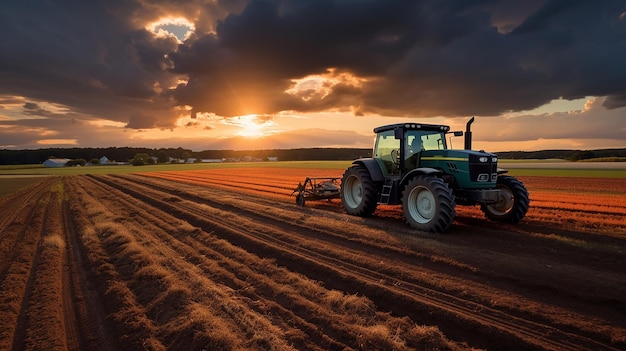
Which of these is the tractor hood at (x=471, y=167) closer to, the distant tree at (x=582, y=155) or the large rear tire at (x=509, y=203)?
the large rear tire at (x=509, y=203)

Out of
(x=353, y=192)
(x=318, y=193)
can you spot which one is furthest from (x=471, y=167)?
(x=318, y=193)

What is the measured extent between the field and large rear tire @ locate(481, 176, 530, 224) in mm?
387

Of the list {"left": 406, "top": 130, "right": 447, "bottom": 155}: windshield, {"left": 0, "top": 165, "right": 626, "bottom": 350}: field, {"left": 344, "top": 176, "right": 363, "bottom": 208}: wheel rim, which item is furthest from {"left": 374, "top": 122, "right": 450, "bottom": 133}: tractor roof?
{"left": 0, "top": 165, "right": 626, "bottom": 350}: field

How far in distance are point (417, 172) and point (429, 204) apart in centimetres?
84

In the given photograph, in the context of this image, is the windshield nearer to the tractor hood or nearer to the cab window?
the cab window

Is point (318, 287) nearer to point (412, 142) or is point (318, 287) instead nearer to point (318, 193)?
point (412, 142)

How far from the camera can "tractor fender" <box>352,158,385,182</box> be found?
35.1 ft

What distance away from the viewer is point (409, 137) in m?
10.1

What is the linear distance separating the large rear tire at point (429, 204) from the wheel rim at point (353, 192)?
8.74ft

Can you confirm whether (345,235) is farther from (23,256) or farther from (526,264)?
(23,256)

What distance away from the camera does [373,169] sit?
10906 mm

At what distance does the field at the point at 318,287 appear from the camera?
4047 mm

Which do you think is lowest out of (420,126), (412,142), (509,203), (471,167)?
(509,203)

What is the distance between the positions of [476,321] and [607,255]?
4.19 m
